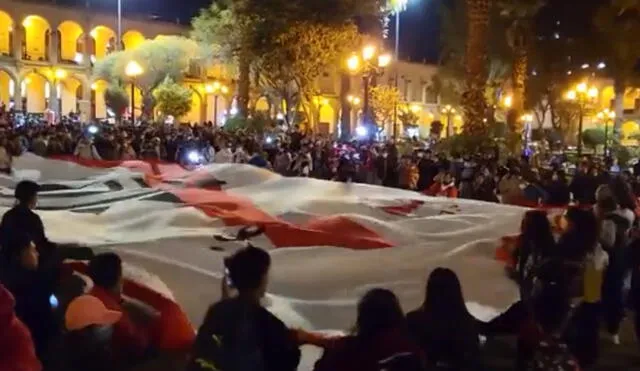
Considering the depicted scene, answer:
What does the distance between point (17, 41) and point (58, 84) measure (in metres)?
4.19

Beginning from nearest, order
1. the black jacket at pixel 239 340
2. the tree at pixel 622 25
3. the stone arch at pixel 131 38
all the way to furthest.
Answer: the black jacket at pixel 239 340 → the tree at pixel 622 25 → the stone arch at pixel 131 38

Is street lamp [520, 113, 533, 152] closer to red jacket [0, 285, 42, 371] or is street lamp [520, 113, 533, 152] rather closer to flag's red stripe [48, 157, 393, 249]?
flag's red stripe [48, 157, 393, 249]

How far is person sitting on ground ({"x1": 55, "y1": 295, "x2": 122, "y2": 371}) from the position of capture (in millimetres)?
4656

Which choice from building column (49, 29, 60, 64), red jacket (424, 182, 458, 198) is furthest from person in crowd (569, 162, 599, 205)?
building column (49, 29, 60, 64)

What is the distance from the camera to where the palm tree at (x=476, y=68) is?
22719 mm

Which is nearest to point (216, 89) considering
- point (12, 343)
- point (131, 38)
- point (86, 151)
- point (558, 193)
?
point (131, 38)

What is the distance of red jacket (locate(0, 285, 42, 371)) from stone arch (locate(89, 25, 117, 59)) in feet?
190

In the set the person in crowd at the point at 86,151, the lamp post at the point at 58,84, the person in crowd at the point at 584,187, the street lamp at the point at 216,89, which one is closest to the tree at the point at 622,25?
the person in crowd at the point at 584,187

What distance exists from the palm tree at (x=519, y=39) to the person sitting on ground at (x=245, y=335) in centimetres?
2353

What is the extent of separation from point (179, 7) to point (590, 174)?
2203 inches

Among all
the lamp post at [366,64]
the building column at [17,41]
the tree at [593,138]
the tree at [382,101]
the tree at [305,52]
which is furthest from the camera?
the building column at [17,41]

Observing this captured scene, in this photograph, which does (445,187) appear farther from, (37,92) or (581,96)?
(37,92)

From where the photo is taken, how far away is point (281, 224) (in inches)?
448

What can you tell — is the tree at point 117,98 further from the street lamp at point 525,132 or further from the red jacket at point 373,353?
the red jacket at point 373,353
